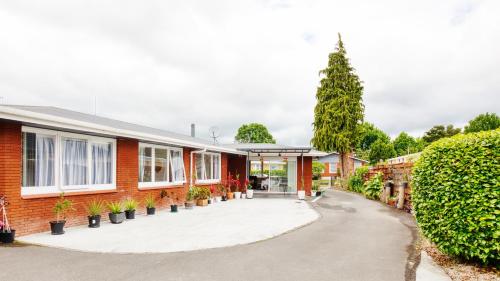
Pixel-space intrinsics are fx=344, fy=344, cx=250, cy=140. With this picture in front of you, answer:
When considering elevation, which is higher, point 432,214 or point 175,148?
point 175,148

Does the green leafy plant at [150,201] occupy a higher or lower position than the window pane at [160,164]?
lower

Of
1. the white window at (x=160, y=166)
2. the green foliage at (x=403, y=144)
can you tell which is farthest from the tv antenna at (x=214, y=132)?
the green foliage at (x=403, y=144)

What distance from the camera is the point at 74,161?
9.51 meters

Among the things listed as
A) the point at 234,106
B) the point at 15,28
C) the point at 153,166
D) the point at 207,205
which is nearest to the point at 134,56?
the point at 15,28

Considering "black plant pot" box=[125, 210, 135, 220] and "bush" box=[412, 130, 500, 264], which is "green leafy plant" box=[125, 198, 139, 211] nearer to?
"black plant pot" box=[125, 210, 135, 220]

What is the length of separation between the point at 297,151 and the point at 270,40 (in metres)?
8.30

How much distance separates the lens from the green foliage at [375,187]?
786 inches

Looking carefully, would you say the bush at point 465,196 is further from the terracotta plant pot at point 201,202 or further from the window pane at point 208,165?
the window pane at point 208,165

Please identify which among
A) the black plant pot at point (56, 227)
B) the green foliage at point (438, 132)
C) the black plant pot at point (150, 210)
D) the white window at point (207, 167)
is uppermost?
the green foliage at point (438, 132)

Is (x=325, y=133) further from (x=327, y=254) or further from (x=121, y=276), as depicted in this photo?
(x=121, y=276)

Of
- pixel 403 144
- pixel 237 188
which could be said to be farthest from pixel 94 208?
pixel 403 144

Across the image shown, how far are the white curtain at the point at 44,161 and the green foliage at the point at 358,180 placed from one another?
21716 mm

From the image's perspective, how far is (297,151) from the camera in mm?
20750

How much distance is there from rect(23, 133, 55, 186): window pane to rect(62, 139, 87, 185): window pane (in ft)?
1.24
